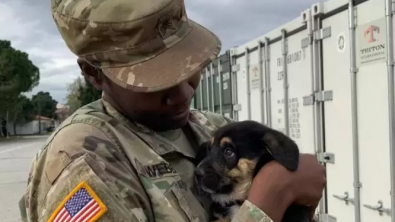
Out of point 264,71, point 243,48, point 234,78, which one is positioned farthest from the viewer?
point 234,78

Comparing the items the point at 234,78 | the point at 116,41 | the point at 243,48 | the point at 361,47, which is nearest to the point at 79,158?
the point at 116,41

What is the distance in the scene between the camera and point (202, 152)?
229 cm

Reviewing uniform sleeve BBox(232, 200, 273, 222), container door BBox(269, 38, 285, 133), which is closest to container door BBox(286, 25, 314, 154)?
container door BBox(269, 38, 285, 133)

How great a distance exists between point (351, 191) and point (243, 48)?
11.9 feet

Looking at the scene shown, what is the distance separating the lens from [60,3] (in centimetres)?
182

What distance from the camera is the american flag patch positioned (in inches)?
59.3

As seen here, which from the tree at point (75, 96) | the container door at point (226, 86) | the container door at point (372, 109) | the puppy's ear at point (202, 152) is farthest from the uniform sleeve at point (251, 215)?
the tree at point (75, 96)

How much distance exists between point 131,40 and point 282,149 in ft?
2.42

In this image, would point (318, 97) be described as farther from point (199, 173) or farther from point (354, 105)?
point (199, 173)

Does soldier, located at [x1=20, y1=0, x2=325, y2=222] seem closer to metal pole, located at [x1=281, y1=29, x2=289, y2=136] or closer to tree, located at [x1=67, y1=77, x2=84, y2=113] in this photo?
metal pole, located at [x1=281, y1=29, x2=289, y2=136]

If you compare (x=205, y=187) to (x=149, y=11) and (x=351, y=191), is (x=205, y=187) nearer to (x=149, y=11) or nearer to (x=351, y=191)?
(x=149, y=11)

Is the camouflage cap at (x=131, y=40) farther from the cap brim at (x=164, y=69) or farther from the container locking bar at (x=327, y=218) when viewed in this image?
the container locking bar at (x=327, y=218)

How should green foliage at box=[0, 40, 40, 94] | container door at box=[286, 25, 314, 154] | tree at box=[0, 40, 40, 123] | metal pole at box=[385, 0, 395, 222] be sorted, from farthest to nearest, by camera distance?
green foliage at box=[0, 40, 40, 94] → tree at box=[0, 40, 40, 123] → container door at box=[286, 25, 314, 154] → metal pole at box=[385, 0, 395, 222]

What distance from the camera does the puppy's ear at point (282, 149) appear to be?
2010 millimetres
